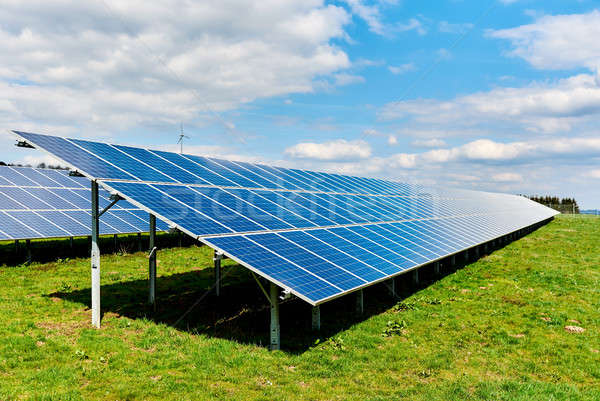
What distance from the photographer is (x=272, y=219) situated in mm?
16781

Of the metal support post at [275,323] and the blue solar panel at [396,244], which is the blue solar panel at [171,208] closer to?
the metal support post at [275,323]

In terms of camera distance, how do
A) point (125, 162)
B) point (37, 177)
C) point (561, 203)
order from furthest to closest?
1. point (561, 203)
2. point (37, 177)
3. point (125, 162)

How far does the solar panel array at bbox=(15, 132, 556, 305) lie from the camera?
12.8m

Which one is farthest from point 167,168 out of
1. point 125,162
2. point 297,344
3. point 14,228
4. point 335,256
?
point 14,228

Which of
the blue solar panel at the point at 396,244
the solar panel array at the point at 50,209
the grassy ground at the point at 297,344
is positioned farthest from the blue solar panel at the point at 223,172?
the solar panel array at the point at 50,209

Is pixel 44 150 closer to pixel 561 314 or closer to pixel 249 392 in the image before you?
pixel 249 392

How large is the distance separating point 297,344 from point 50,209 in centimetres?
2328

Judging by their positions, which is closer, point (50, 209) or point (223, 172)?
point (223, 172)

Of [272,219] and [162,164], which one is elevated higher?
[162,164]

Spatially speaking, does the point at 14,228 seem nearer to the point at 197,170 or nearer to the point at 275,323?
the point at 197,170

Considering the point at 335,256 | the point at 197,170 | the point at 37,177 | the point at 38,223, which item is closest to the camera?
the point at 335,256

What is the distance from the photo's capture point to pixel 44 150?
13.5 m

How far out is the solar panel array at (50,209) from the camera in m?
→ 25.2

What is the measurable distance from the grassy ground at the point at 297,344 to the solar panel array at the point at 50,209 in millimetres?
5321
